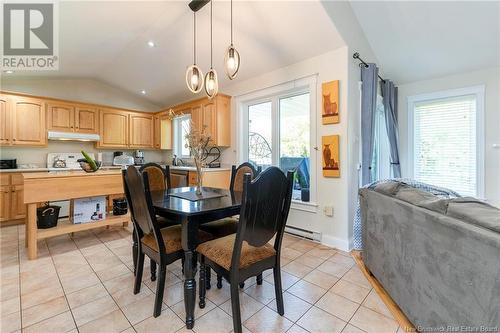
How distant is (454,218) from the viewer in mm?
1179

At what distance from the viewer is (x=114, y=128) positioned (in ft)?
16.8

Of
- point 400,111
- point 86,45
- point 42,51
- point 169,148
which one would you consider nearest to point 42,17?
point 86,45

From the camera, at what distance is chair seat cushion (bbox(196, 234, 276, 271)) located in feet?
4.75

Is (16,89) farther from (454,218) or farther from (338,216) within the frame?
(454,218)

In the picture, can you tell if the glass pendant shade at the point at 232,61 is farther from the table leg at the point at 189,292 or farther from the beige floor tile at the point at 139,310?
the beige floor tile at the point at 139,310

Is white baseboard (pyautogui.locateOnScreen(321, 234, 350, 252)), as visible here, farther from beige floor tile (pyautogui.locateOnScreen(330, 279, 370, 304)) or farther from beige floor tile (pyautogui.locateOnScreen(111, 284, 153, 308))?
beige floor tile (pyautogui.locateOnScreen(111, 284, 153, 308))

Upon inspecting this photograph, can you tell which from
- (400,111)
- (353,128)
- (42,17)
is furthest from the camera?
(400,111)

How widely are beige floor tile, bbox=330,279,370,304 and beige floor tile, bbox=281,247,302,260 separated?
610 millimetres

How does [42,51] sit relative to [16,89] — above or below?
above

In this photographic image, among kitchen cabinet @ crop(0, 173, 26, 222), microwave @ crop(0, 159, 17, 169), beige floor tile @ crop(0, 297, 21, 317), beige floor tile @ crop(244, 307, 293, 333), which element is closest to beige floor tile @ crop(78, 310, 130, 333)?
beige floor tile @ crop(0, 297, 21, 317)

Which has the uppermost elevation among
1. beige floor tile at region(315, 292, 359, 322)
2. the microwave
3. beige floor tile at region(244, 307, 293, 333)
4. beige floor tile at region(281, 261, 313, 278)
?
the microwave

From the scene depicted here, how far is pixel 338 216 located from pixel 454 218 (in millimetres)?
1692

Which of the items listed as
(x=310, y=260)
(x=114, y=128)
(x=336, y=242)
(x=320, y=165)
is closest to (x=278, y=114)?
(x=320, y=165)

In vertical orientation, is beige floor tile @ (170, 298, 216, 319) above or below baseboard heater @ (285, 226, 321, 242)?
below
